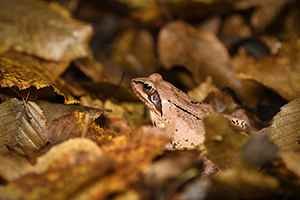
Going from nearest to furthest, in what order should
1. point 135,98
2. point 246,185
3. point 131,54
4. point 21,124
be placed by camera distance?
point 246,185 → point 21,124 → point 135,98 → point 131,54

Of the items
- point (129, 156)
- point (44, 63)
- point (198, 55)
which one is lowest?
point (44, 63)

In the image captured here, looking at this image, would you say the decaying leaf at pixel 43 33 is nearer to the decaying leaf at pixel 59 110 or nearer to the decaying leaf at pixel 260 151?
the decaying leaf at pixel 59 110

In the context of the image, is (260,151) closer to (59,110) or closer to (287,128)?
(287,128)

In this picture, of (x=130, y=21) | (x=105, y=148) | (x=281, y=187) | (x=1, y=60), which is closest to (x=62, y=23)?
(x=1, y=60)

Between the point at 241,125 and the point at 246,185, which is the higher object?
the point at 246,185

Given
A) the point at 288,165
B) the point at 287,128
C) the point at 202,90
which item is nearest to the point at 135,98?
the point at 202,90

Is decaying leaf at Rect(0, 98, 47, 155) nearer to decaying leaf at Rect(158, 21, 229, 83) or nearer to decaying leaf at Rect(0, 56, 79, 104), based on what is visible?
decaying leaf at Rect(0, 56, 79, 104)
